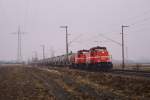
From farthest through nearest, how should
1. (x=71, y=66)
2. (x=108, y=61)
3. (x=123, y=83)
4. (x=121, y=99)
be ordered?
(x=71, y=66) → (x=108, y=61) → (x=123, y=83) → (x=121, y=99)

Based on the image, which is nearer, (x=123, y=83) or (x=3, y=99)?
(x=3, y=99)

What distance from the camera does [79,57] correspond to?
61.1 metres

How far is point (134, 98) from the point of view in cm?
1975

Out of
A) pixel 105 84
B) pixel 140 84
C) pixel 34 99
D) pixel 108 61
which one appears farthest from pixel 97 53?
pixel 34 99

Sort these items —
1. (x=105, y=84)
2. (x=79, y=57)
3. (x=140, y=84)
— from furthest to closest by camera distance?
(x=79, y=57)
(x=105, y=84)
(x=140, y=84)

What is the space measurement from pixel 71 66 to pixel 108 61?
88.7 feet

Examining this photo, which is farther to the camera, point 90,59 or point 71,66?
point 71,66

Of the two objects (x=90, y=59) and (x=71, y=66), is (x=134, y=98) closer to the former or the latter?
(x=90, y=59)

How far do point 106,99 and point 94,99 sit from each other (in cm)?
81

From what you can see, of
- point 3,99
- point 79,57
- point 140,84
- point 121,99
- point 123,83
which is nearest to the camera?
point 121,99

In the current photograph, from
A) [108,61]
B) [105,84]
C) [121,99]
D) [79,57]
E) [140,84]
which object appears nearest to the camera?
[121,99]

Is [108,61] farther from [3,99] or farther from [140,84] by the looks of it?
[3,99]

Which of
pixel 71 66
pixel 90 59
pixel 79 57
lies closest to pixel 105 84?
pixel 90 59

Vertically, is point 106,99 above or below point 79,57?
below
